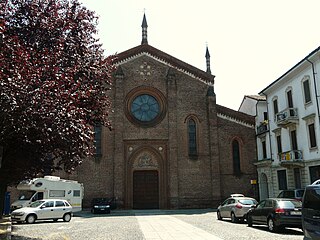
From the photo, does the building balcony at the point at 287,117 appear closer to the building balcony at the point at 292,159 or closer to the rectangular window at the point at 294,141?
the rectangular window at the point at 294,141

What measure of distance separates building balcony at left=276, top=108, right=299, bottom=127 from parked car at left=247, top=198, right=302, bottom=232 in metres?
11.3

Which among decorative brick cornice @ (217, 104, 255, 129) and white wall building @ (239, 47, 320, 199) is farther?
decorative brick cornice @ (217, 104, 255, 129)

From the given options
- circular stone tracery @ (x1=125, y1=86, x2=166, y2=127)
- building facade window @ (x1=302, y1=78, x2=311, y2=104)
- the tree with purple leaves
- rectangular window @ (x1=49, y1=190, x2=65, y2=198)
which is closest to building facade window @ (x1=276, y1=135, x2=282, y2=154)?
building facade window @ (x1=302, y1=78, x2=311, y2=104)

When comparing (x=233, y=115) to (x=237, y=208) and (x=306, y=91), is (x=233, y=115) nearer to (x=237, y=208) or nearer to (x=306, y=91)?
(x=306, y=91)

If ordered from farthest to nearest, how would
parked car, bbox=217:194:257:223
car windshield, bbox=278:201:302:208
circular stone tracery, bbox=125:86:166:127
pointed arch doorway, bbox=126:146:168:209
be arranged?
circular stone tracery, bbox=125:86:166:127 → pointed arch doorway, bbox=126:146:168:209 → parked car, bbox=217:194:257:223 → car windshield, bbox=278:201:302:208

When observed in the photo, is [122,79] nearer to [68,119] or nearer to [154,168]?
[154,168]

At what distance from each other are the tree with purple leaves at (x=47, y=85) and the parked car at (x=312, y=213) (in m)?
6.85

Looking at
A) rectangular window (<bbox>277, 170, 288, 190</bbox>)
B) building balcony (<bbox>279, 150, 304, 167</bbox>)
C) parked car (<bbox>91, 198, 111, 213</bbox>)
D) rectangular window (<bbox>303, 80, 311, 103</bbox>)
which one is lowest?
parked car (<bbox>91, 198, 111, 213</bbox>)

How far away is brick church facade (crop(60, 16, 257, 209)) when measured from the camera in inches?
1171

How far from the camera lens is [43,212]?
804 inches

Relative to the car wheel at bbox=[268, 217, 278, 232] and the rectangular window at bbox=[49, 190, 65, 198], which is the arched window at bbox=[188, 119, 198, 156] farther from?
the car wheel at bbox=[268, 217, 278, 232]

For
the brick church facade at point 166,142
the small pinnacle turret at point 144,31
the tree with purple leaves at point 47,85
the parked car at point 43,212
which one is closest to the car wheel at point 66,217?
the parked car at point 43,212

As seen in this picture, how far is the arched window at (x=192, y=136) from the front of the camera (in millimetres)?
30906

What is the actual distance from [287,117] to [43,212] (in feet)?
59.1
